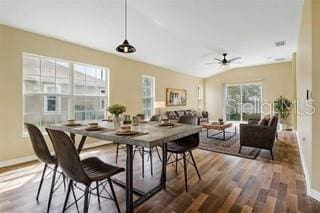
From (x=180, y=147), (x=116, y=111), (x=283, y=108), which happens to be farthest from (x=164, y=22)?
(x=283, y=108)

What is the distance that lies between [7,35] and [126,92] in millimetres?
2963

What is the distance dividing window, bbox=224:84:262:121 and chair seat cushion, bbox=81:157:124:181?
780 centimetres

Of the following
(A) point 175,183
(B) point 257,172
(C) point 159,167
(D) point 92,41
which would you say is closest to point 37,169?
(C) point 159,167

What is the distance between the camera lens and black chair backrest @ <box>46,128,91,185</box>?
1.43 meters

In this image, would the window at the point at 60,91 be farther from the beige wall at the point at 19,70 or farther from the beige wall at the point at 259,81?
the beige wall at the point at 259,81

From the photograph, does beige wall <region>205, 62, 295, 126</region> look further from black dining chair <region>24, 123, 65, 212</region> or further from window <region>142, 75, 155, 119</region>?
black dining chair <region>24, 123, 65, 212</region>

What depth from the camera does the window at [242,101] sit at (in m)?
8.24

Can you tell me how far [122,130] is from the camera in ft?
6.25

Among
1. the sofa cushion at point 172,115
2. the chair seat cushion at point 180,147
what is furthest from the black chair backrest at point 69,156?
the sofa cushion at point 172,115

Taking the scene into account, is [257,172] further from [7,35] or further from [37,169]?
[7,35]

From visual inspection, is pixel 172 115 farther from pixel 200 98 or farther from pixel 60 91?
pixel 60 91

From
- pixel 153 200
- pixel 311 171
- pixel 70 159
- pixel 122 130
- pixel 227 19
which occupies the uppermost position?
pixel 227 19

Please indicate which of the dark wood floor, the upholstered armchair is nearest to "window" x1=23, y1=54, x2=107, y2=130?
the dark wood floor

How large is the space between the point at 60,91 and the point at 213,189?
383 centimetres
